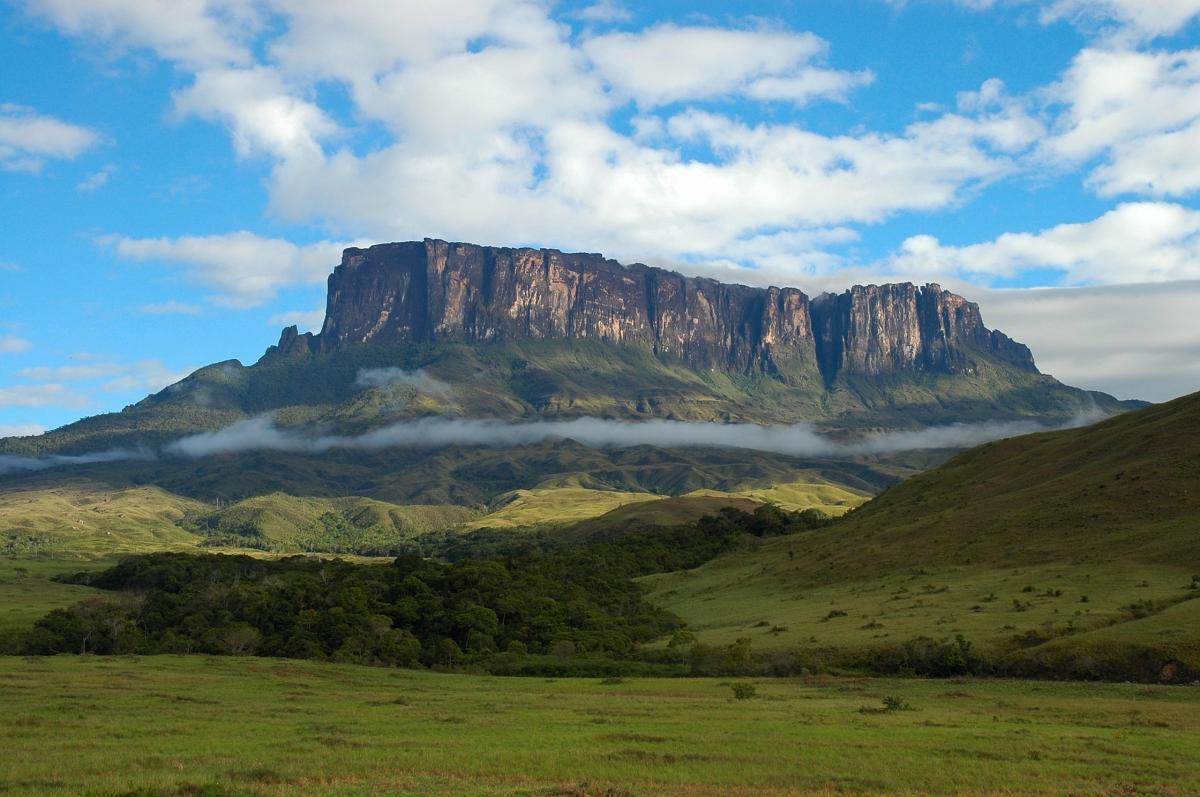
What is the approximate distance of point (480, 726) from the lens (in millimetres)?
42562

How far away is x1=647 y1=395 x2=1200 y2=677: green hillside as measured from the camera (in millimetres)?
66938

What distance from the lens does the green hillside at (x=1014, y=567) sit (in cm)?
6694

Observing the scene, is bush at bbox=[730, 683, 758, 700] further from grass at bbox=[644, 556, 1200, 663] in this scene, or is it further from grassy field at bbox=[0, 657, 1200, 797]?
grass at bbox=[644, 556, 1200, 663]

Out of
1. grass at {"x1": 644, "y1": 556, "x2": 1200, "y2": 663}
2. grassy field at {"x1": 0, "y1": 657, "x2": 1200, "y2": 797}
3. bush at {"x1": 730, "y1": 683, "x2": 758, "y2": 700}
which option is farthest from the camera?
grass at {"x1": 644, "y1": 556, "x2": 1200, "y2": 663}

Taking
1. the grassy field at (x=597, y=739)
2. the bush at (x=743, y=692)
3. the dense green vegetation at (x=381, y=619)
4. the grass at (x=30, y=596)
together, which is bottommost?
the grass at (x=30, y=596)

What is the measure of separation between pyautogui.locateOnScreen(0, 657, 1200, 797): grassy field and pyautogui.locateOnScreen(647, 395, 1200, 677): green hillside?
9339mm

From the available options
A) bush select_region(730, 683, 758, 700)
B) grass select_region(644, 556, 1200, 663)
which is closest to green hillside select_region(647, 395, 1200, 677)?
grass select_region(644, 556, 1200, 663)

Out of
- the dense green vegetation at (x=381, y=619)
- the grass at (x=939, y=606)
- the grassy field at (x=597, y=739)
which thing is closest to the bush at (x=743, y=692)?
the grassy field at (x=597, y=739)

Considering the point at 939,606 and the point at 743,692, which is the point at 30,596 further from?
the point at 743,692

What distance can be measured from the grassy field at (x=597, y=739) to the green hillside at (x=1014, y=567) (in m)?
9.34

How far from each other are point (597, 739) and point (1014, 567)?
226ft

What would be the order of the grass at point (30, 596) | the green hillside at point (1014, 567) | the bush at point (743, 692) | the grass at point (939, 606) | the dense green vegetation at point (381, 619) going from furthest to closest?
the grass at point (30, 596), the dense green vegetation at point (381, 619), the grass at point (939, 606), the green hillside at point (1014, 567), the bush at point (743, 692)

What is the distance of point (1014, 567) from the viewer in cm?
9506

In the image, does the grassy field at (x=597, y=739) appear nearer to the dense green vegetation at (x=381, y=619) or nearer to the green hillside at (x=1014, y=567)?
the green hillside at (x=1014, y=567)
